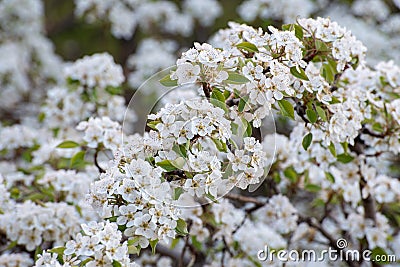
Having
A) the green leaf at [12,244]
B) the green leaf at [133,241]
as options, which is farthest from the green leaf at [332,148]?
the green leaf at [12,244]

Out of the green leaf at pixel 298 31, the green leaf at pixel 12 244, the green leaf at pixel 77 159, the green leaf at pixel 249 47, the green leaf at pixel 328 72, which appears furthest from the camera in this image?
the green leaf at pixel 77 159

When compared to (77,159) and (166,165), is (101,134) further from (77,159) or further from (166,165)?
(166,165)

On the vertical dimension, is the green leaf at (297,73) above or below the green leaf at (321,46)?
below

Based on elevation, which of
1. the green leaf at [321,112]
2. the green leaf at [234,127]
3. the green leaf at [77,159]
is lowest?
the green leaf at [234,127]

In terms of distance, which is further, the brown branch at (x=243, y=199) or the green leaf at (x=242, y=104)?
the brown branch at (x=243, y=199)

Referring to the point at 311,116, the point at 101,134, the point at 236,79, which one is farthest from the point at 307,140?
the point at 101,134

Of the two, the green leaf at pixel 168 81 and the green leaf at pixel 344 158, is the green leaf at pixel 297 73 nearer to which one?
the green leaf at pixel 168 81

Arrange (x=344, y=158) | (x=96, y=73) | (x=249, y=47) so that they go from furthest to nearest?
(x=96, y=73), (x=344, y=158), (x=249, y=47)
